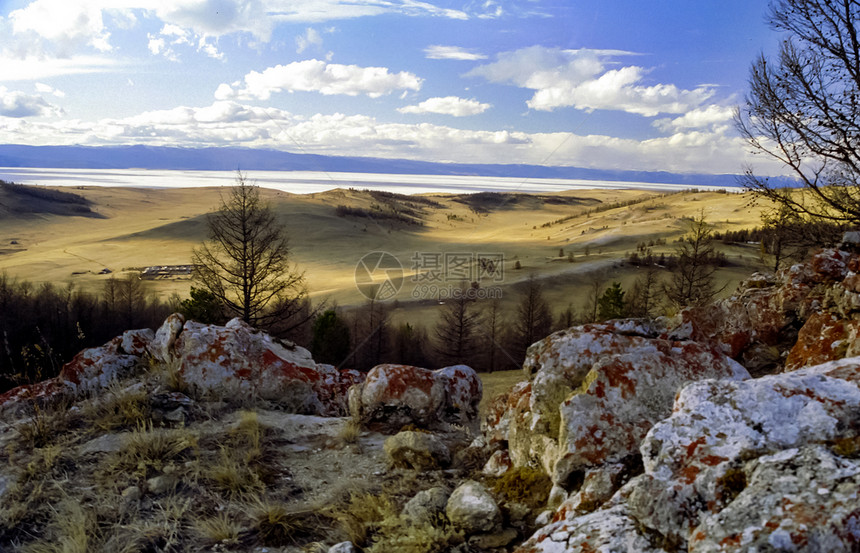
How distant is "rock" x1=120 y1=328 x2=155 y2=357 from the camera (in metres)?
8.69

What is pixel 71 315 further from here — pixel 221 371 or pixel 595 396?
pixel 595 396

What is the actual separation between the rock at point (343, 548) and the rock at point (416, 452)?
151cm

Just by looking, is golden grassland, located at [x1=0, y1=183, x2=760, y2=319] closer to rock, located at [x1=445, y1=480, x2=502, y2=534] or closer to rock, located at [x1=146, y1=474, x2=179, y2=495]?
rock, located at [x1=146, y1=474, x2=179, y2=495]

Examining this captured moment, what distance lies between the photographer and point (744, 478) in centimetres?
Result: 255

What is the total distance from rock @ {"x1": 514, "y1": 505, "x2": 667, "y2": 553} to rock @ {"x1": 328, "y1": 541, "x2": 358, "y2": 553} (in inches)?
51.4

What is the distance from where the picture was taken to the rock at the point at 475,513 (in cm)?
376

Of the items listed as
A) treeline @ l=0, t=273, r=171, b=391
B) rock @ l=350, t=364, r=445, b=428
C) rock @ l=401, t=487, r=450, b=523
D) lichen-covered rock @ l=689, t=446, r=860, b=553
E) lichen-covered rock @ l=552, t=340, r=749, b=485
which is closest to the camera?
lichen-covered rock @ l=689, t=446, r=860, b=553

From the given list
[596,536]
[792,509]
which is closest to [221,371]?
[596,536]

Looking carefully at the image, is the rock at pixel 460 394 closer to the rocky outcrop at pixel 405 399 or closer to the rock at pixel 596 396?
the rocky outcrop at pixel 405 399

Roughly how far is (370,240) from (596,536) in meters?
74.5

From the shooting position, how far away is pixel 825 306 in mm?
6211

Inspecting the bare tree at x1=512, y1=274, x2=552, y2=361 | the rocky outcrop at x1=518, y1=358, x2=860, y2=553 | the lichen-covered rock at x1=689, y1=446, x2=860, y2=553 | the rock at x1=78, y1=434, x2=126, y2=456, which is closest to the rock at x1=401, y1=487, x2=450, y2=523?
the rocky outcrop at x1=518, y1=358, x2=860, y2=553

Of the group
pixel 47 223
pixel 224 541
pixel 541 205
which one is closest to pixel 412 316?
pixel 224 541

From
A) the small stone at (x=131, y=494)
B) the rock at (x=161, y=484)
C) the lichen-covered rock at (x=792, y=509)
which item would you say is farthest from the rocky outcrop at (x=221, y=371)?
the lichen-covered rock at (x=792, y=509)
